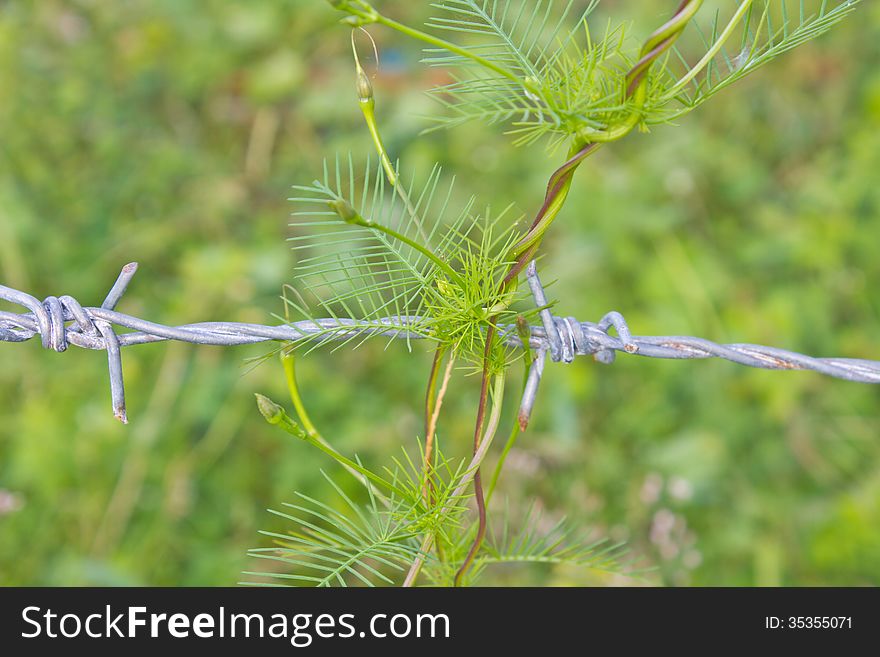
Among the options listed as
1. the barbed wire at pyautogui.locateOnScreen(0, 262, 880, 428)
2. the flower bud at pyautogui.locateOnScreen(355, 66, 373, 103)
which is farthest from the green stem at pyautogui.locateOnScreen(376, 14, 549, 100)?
the barbed wire at pyautogui.locateOnScreen(0, 262, 880, 428)

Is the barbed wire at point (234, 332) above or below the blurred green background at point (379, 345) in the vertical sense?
below

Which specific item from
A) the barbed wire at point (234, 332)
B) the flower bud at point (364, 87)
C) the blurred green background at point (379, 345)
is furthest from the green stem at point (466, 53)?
the blurred green background at point (379, 345)

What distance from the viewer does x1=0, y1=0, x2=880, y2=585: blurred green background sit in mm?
1573

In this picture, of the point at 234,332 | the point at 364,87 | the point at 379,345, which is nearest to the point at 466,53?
the point at 364,87

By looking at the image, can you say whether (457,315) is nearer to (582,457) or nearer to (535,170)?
(582,457)

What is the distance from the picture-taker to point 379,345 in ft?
6.11

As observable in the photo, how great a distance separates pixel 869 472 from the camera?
1688mm

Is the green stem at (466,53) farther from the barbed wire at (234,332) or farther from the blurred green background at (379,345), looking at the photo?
the blurred green background at (379,345)

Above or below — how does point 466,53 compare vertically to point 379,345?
below

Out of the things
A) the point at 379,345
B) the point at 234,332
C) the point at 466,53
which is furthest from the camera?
the point at 379,345

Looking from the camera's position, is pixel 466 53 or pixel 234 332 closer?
pixel 466 53

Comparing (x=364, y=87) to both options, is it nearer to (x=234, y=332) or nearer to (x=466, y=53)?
(x=466, y=53)

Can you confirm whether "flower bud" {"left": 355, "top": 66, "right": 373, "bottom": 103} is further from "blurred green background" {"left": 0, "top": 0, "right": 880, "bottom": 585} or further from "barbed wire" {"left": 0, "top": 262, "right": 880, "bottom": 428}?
"blurred green background" {"left": 0, "top": 0, "right": 880, "bottom": 585}

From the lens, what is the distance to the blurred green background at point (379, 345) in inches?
61.9
